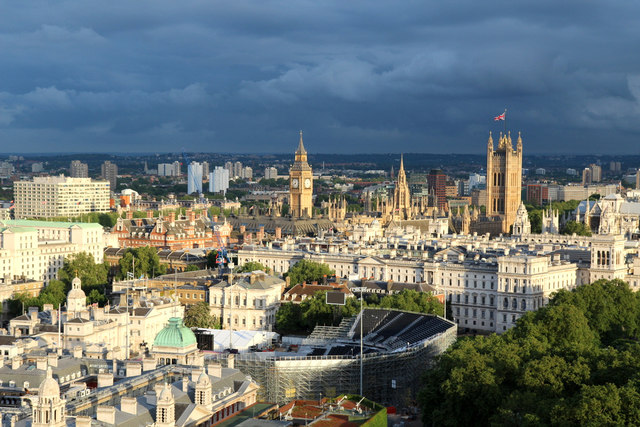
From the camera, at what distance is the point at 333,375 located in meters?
94.0

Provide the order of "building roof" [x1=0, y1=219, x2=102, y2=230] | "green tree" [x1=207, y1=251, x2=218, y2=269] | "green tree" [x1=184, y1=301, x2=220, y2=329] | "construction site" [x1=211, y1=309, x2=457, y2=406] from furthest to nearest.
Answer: "building roof" [x1=0, y1=219, x2=102, y2=230] < "green tree" [x1=207, y1=251, x2=218, y2=269] < "green tree" [x1=184, y1=301, x2=220, y2=329] < "construction site" [x1=211, y1=309, x2=457, y2=406]

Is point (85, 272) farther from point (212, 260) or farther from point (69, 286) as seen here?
point (212, 260)

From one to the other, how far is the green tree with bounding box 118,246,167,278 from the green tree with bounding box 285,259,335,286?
24156 mm

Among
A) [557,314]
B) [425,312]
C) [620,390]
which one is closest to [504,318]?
[425,312]

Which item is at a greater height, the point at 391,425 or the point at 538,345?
the point at 538,345

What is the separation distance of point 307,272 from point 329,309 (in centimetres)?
2445

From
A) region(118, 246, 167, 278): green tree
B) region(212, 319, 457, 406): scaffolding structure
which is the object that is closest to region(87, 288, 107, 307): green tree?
region(118, 246, 167, 278): green tree

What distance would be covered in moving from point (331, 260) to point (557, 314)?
58.7 m

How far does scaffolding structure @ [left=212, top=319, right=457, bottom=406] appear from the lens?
92794 mm

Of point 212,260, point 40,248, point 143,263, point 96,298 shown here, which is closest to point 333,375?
point 96,298

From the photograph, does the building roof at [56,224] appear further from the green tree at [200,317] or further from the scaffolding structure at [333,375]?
the scaffolding structure at [333,375]

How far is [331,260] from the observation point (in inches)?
6334

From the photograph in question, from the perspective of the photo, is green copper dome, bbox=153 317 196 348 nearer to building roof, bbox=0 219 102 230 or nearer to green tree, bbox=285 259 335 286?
green tree, bbox=285 259 335 286

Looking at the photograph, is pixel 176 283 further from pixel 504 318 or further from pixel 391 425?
pixel 391 425
